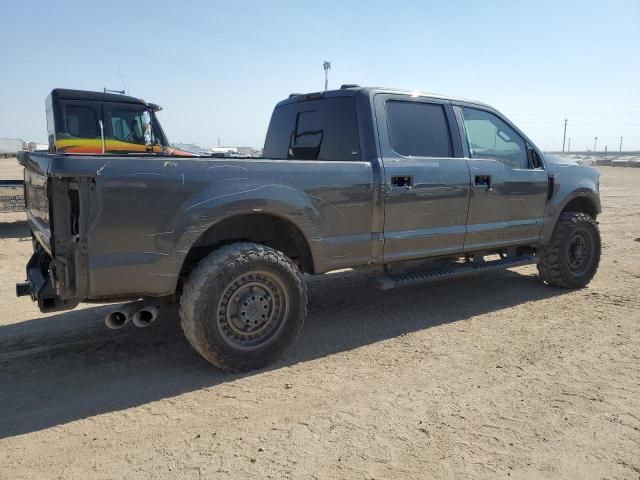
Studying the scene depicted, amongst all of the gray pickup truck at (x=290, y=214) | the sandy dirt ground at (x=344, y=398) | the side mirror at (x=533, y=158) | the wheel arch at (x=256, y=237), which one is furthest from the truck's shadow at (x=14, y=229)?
the side mirror at (x=533, y=158)

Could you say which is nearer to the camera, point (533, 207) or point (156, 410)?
point (156, 410)

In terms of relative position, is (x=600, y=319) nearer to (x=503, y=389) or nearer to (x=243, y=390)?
(x=503, y=389)

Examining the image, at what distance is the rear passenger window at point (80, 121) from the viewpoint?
30.5ft

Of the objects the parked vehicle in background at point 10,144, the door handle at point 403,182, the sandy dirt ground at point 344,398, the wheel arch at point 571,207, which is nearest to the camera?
the sandy dirt ground at point 344,398

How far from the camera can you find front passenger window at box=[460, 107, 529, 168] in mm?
5133

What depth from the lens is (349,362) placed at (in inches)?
152

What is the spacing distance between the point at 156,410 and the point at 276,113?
3.51m

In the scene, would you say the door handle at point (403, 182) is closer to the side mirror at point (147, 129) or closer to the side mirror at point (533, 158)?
the side mirror at point (533, 158)

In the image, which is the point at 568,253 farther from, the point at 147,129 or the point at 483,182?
the point at 147,129

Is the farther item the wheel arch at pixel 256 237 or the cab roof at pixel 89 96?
the cab roof at pixel 89 96

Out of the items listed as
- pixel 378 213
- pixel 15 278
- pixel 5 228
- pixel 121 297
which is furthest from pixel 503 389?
pixel 5 228

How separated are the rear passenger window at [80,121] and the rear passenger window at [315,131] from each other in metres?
5.41

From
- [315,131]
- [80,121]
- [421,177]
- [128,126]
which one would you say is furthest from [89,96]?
[421,177]

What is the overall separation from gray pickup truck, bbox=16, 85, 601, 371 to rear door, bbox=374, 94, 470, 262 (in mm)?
13
